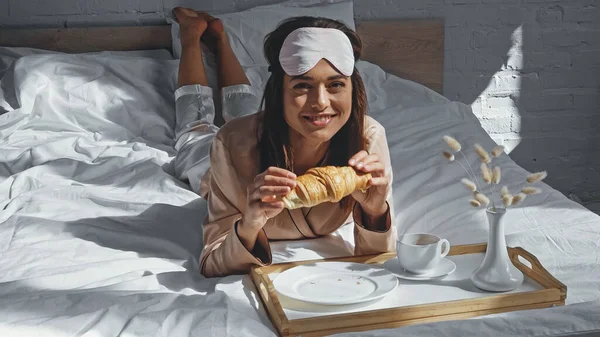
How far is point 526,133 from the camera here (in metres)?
3.69

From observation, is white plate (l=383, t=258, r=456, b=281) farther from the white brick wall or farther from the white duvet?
the white brick wall

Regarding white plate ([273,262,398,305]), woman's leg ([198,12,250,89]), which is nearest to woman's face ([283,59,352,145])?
white plate ([273,262,398,305])

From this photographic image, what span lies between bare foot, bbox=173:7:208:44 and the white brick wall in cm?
35

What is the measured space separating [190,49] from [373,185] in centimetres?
157

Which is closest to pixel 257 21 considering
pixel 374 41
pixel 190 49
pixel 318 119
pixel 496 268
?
pixel 190 49

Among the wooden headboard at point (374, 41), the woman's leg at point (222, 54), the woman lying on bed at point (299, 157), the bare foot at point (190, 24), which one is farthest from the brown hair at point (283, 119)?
the wooden headboard at point (374, 41)

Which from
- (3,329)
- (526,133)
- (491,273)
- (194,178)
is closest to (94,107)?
(194,178)

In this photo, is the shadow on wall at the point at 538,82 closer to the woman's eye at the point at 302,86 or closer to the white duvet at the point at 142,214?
the white duvet at the point at 142,214

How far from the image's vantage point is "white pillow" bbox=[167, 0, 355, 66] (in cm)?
304

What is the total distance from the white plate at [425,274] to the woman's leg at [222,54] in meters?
1.49

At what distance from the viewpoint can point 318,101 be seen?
4.88 feet

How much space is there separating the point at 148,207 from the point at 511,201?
42.4 inches

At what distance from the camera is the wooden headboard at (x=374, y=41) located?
3125 millimetres

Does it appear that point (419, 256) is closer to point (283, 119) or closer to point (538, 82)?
point (283, 119)
